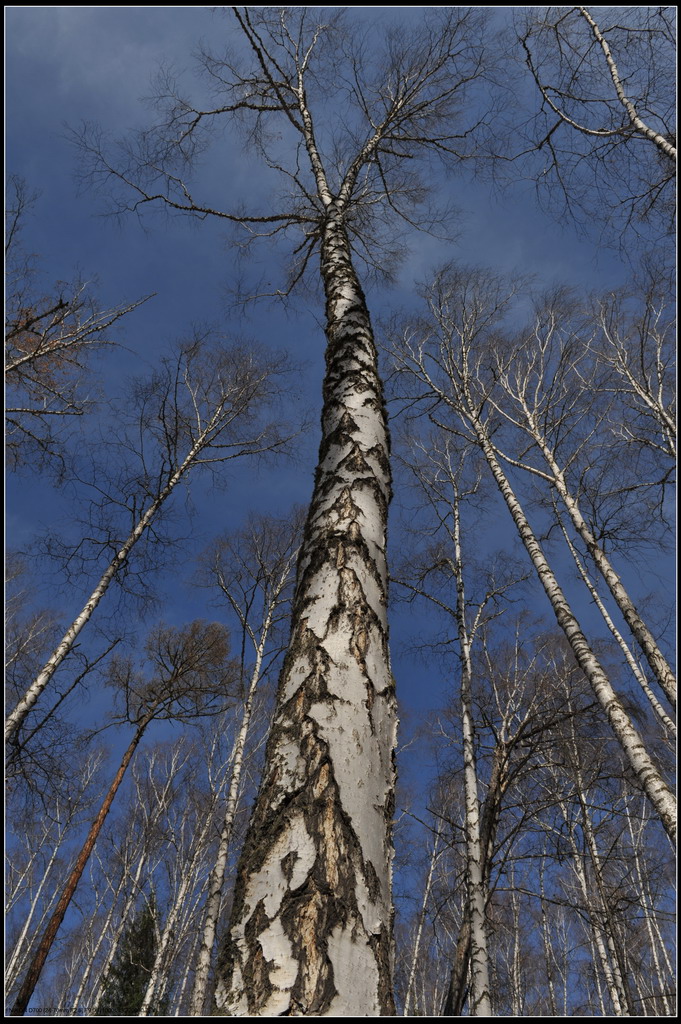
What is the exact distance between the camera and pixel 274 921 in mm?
891

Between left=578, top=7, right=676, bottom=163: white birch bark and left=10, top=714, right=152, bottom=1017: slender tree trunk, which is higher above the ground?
left=578, top=7, right=676, bottom=163: white birch bark

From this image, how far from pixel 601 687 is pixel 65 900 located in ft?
25.6

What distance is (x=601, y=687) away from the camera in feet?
16.7

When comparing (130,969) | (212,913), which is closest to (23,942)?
(130,969)

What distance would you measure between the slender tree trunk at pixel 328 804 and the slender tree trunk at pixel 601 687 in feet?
14.2

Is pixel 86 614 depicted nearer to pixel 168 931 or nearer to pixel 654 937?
pixel 168 931

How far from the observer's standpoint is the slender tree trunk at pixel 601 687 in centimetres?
434

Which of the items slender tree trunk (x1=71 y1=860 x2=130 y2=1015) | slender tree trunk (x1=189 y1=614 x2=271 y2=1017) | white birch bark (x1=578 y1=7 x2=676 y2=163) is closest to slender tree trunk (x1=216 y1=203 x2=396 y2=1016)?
white birch bark (x1=578 y1=7 x2=676 y2=163)

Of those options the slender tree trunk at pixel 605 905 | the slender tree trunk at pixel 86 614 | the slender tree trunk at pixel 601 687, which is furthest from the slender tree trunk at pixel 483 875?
the slender tree trunk at pixel 86 614

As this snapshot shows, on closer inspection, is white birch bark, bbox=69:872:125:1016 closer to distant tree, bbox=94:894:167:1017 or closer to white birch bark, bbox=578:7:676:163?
distant tree, bbox=94:894:167:1017

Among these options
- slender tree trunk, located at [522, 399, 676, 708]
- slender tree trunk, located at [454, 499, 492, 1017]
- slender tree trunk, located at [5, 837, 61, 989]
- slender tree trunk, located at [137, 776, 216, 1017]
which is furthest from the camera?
slender tree trunk, located at [5, 837, 61, 989]

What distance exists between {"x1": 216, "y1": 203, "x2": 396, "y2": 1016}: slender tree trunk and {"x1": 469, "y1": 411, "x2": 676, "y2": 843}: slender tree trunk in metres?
4.32

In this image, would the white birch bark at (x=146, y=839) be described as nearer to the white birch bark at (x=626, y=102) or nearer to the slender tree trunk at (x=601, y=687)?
the slender tree trunk at (x=601, y=687)

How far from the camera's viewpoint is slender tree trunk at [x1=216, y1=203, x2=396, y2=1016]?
32.9 inches
